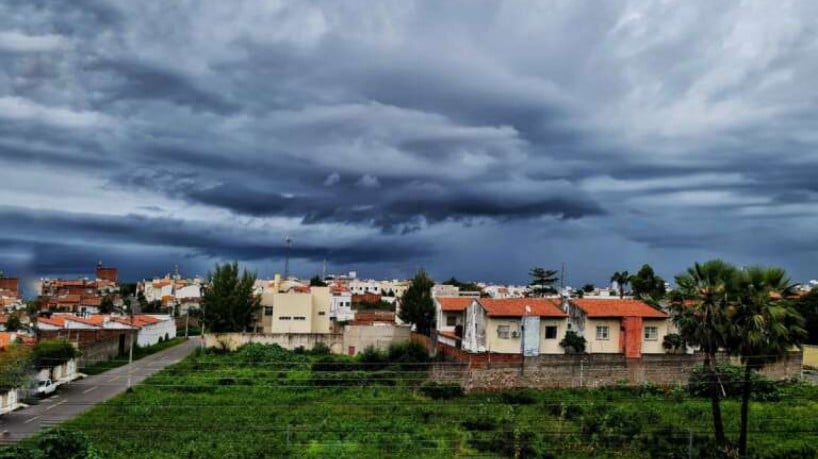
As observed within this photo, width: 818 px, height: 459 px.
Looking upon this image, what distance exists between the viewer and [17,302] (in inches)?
3644

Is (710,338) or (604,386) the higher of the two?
(710,338)

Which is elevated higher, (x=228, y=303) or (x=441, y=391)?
(x=228, y=303)

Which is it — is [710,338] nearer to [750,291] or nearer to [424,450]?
[750,291]

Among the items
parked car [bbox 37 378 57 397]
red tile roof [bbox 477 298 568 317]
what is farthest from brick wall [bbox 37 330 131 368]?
red tile roof [bbox 477 298 568 317]

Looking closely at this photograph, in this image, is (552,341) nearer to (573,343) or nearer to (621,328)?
(573,343)

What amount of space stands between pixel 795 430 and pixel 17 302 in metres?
94.7

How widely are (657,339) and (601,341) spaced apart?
367 cm

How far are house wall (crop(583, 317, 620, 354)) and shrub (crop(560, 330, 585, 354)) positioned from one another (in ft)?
1.83

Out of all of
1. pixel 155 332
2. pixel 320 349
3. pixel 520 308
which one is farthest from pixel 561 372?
pixel 155 332

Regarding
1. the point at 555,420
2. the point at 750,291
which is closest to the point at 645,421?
the point at 555,420

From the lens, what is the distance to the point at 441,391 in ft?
126

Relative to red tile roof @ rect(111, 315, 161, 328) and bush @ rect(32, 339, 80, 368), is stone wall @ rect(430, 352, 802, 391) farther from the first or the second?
red tile roof @ rect(111, 315, 161, 328)

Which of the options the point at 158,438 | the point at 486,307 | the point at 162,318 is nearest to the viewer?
the point at 158,438

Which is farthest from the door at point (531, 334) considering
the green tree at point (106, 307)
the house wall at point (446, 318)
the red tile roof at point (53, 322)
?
the green tree at point (106, 307)
